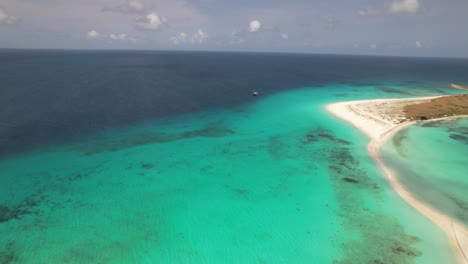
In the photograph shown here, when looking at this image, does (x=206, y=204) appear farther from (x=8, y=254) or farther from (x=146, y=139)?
(x=146, y=139)

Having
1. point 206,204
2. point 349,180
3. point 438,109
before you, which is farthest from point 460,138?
point 206,204

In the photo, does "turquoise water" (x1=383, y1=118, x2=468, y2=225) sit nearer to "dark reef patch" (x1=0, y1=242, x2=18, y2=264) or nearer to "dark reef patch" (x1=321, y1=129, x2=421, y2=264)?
"dark reef patch" (x1=321, y1=129, x2=421, y2=264)

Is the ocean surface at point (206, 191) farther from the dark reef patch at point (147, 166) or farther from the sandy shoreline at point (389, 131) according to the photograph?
the sandy shoreline at point (389, 131)

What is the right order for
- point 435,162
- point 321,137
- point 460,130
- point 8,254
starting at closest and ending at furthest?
Answer: 1. point 8,254
2. point 435,162
3. point 321,137
4. point 460,130

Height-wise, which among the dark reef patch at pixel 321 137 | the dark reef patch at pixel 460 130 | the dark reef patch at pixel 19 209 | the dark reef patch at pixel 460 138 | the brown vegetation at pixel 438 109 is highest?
the brown vegetation at pixel 438 109

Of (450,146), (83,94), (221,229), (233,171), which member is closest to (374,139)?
(450,146)

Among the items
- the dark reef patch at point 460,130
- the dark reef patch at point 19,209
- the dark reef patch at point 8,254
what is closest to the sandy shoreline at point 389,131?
the dark reef patch at point 460,130
